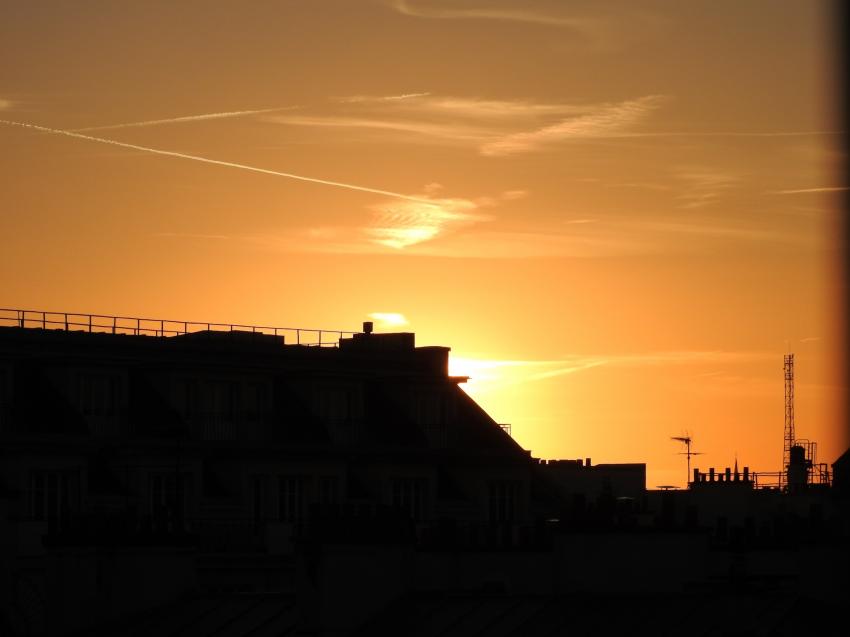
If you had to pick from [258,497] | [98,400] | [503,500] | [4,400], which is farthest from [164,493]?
[503,500]

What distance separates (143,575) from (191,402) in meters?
42.3

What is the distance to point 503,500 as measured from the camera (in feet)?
404

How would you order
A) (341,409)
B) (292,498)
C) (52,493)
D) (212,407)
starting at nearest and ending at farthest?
(52,493) → (212,407) → (292,498) → (341,409)

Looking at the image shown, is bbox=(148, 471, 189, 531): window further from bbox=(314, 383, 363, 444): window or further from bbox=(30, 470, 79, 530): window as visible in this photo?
bbox=(314, 383, 363, 444): window

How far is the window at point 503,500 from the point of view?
12294 cm

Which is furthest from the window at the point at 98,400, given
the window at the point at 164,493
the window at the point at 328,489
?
the window at the point at 328,489

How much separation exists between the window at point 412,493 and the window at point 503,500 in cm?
530

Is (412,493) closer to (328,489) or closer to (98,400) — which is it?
(328,489)

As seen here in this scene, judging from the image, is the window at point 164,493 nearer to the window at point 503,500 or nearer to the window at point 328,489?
the window at point 328,489

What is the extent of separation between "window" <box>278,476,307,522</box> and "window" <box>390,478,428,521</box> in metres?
6.56

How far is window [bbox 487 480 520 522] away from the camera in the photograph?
403ft

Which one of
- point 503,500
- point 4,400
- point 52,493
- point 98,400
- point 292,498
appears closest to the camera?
point 52,493

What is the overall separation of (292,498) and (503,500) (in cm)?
1608

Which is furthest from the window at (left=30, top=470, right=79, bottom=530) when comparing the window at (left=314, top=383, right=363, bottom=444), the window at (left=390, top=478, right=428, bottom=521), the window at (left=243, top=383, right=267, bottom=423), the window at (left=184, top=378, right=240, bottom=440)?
the window at (left=390, top=478, right=428, bottom=521)
